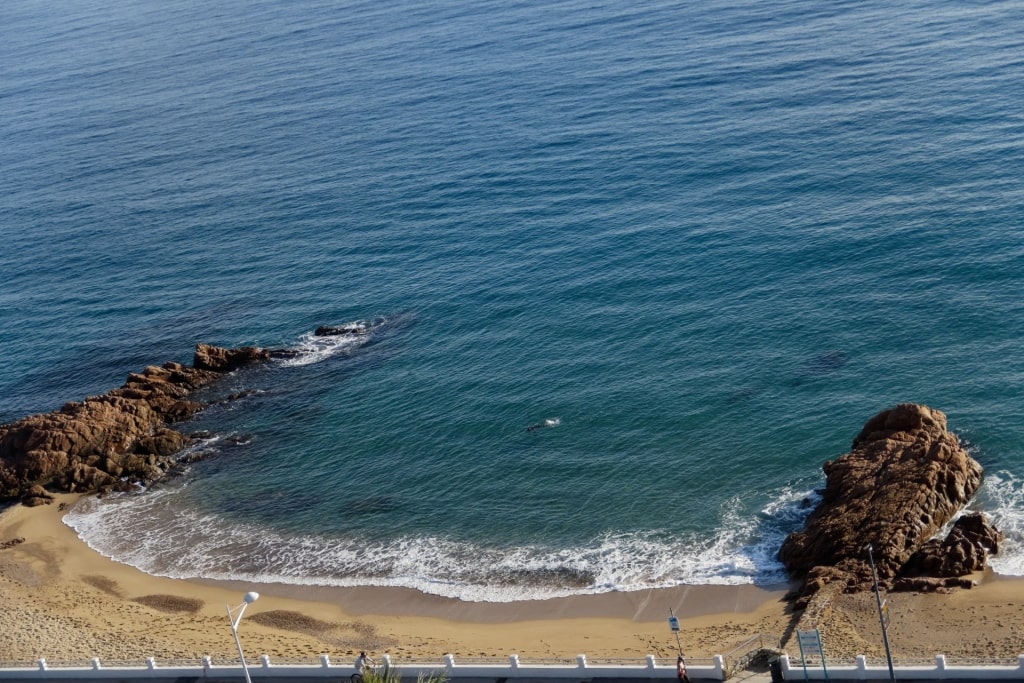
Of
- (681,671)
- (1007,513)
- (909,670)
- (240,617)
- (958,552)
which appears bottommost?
(1007,513)

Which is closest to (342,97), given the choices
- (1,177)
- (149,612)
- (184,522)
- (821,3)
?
(1,177)

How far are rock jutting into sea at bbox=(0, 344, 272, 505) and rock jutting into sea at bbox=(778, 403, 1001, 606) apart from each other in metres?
40.3

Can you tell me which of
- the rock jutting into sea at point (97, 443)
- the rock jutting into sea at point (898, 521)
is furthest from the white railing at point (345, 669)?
the rock jutting into sea at point (97, 443)

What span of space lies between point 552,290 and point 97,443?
110 ft

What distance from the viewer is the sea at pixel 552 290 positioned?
6200cm

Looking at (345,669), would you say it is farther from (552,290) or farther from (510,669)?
(552,290)

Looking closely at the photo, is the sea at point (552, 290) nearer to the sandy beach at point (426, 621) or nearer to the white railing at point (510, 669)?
the sandy beach at point (426, 621)

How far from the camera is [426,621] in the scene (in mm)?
55688

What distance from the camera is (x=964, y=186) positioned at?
282ft

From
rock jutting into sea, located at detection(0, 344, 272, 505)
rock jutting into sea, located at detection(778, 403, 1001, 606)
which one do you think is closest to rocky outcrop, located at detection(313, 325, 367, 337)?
rock jutting into sea, located at detection(0, 344, 272, 505)

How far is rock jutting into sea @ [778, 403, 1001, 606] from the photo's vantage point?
5169cm

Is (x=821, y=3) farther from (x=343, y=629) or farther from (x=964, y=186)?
(x=343, y=629)

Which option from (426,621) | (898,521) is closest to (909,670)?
(898,521)

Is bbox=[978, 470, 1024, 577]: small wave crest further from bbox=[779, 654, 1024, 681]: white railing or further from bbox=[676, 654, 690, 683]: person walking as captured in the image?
bbox=[676, 654, 690, 683]: person walking
